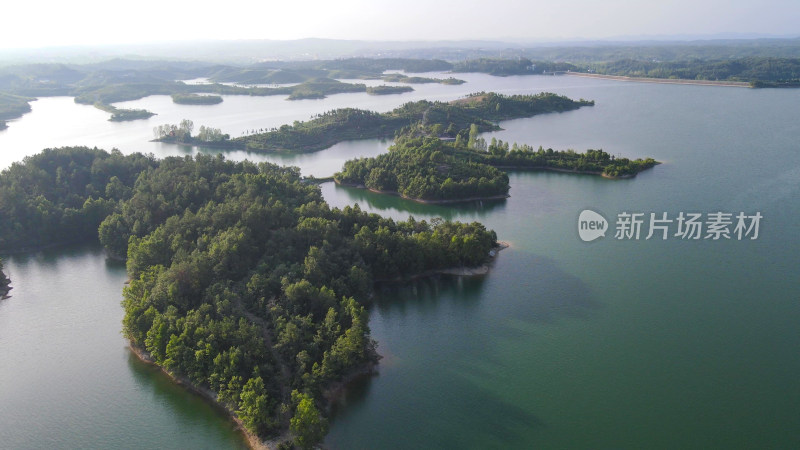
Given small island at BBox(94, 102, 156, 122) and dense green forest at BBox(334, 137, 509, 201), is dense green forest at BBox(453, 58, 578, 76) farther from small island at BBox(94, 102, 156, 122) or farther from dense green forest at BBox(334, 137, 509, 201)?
dense green forest at BBox(334, 137, 509, 201)

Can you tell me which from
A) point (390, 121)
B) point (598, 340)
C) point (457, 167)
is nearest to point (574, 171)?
point (457, 167)

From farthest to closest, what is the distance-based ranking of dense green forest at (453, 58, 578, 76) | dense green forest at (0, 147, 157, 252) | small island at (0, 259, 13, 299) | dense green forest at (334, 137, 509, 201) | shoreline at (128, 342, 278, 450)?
dense green forest at (453, 58, 578, 76), dense green forest at (334, 137, 509, 201), dense green forest at (0, 147, 157, 252), small island at (0, 259, 13, 299), shoreline at (128, 342, 278, 450)

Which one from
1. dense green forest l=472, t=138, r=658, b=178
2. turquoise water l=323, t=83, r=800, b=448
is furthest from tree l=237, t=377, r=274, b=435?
dense green forest l=472, t=138, r=658, b=178

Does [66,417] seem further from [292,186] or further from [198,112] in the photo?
[198,112]

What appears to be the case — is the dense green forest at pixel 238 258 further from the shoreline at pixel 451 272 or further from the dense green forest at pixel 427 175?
the dense green forest at pixel 427 175

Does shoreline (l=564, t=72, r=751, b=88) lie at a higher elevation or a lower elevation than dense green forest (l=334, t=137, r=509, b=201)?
higher

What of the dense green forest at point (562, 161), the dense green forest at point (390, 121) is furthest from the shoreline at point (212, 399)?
the dense green forest at point (390, 121)

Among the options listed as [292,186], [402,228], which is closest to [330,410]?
[402,228]
